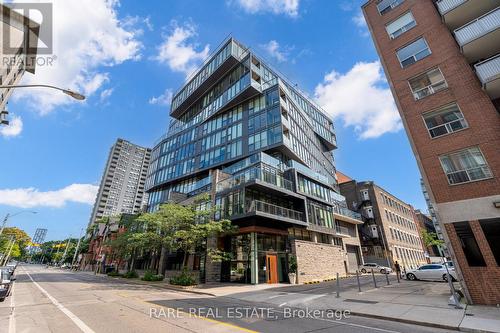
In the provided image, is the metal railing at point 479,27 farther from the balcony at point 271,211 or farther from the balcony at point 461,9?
the balcony at point 271,211

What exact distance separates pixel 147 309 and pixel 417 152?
16.5 m

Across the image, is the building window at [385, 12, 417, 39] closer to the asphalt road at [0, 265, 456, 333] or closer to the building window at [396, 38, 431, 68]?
the building window at [396, 38, 431, 68]

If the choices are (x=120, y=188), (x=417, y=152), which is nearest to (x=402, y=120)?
(x=417, y=152)

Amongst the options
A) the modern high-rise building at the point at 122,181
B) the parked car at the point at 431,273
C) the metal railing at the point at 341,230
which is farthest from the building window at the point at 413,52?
the modern high-rise building at the point at 122,181

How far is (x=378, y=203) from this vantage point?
44.9 meters

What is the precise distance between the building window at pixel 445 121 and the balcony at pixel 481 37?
3192 millimetres

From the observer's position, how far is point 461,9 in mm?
14281

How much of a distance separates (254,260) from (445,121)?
1811 cm

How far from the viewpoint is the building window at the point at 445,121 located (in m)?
13.3

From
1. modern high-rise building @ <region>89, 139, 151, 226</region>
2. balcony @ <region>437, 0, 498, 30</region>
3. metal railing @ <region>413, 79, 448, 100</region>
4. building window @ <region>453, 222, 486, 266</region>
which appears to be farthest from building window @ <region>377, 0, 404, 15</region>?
modern high-rise building @ <region>89, 139, 151, 226</region>

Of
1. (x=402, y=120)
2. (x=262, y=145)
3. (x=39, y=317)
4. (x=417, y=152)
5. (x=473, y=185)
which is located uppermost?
(x=262, y=145)

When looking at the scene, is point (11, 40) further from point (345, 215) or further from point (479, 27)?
point (345, 215)

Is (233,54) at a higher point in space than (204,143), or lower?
higher

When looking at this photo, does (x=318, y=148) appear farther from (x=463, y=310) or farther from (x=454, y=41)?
(x=463, y=310)
